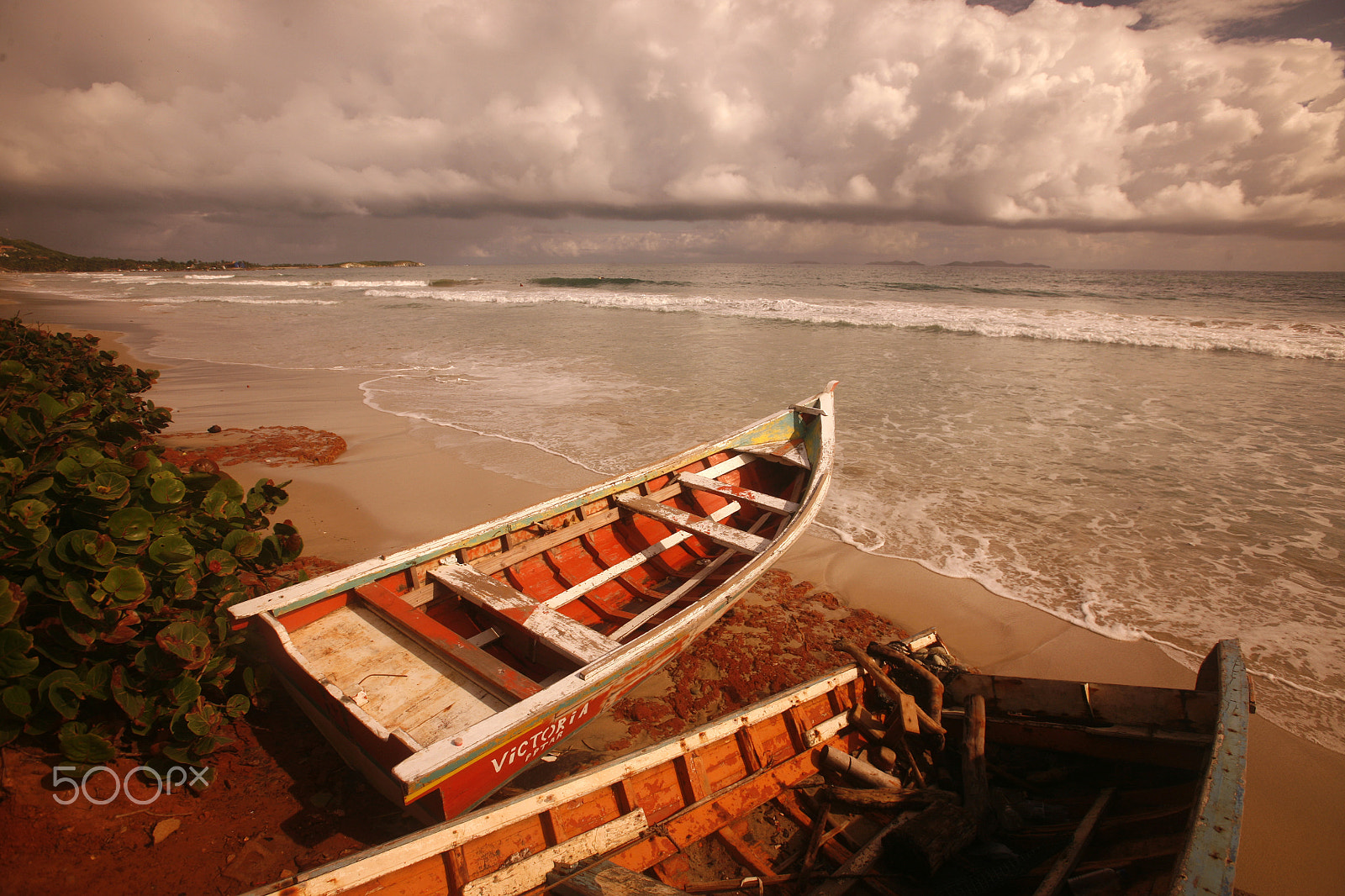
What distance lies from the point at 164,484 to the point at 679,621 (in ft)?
9.23

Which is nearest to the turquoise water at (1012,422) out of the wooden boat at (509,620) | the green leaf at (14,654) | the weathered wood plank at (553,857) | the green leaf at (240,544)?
the wooden boat at (509,620)

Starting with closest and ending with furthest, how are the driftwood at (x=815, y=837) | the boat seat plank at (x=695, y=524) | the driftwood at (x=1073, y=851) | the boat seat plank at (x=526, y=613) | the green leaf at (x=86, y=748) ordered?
the driftwood at (x=1073, y=851)
the green leaf at (x=86, y=748)
the driftwood at (x=815, y=837)
the boat seat plank at (x=526, y=613)
the boat seat plank at (x=695, y=524)

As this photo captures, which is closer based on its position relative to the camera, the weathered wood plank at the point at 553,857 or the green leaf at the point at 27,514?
the weathered wood plank at the point at 553,857

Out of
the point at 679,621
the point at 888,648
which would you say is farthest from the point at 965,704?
the point at 679,621

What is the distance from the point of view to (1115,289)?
4041 cm

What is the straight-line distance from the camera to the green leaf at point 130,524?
258 cm

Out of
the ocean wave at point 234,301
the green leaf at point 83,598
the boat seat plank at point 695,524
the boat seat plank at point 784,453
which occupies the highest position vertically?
the ocean wave at point 234,301

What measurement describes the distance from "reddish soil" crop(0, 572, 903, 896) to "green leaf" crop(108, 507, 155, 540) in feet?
3.33

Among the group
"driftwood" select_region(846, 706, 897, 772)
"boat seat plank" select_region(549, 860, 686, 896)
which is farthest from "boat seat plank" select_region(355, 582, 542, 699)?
"driftwood" select_region(846, 706, 897, 772)

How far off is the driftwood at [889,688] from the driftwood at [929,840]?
1.77ft

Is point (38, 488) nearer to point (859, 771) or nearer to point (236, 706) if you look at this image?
point (236, 706)

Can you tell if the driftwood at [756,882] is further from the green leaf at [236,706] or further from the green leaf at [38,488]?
the green leaf at [38,488]

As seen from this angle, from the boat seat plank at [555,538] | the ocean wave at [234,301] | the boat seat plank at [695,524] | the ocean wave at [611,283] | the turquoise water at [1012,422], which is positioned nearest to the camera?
the boat seat plank at [555,538]

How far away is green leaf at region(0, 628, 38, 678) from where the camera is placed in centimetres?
224
